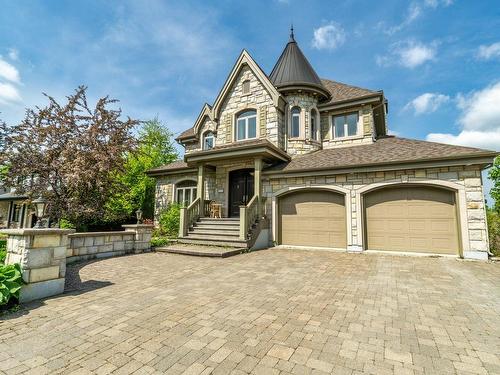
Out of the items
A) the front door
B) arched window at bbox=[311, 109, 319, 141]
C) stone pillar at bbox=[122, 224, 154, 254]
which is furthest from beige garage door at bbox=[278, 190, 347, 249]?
stone pillar at bbox=[122, 224, 154, 254]

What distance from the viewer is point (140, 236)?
31.0 feet

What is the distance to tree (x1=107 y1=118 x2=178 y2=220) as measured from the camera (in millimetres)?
15746

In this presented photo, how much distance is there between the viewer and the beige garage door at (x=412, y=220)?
29.2 feet

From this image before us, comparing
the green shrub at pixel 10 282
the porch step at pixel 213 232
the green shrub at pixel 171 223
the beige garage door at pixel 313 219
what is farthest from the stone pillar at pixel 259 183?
the green shrub at pixel 10 282

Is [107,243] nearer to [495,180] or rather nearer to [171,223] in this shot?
[171,223]

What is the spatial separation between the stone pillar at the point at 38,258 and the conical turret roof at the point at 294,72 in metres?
12.6

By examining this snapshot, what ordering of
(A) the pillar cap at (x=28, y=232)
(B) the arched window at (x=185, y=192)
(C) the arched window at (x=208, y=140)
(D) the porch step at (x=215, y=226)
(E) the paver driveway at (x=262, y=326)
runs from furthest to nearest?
1. (C) the arched window at (x=208, y=140)
2. (B) the arched window at (x=185, y=192)
3. (D) the porch step at (x=215, y=226)
4. (A) the pillar cap at (x=28, y=232)
5. (E) the paver driveway at (x=262, y=326)

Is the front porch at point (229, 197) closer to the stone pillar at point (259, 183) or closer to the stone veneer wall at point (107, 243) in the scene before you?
the stone pillar at point (259, 183)

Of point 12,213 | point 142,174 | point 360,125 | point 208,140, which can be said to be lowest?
point 12,213

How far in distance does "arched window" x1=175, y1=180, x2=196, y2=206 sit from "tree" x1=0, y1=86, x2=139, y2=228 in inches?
153

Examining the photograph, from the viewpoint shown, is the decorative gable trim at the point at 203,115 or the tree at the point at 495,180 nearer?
the decorative gable trim at the point at 203,115

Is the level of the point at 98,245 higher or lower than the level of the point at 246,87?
lower

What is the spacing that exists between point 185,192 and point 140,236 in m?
6.65

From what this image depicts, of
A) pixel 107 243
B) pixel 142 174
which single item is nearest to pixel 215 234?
pixel 107 243
